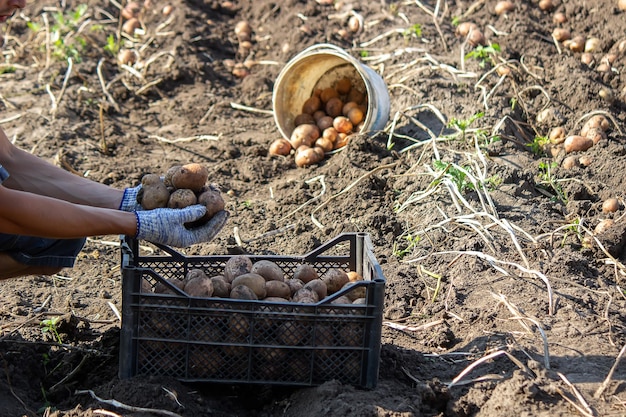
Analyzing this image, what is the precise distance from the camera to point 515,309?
291cm

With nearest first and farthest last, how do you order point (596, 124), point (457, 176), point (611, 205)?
point (611, 205)
point (457, 176)
point (596, 124)

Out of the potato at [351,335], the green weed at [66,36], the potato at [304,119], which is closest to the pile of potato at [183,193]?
the potato at [351,335]

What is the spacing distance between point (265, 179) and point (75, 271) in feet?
4.46

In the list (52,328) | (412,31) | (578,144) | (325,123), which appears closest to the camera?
(52,328)

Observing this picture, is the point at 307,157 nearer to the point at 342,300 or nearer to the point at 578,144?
the point at 578,144

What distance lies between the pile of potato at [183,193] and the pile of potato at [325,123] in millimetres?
2080

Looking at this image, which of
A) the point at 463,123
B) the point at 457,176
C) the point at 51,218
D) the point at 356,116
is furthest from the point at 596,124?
the point at 51,218

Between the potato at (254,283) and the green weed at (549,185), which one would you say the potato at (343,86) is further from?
the potato at (254,283)

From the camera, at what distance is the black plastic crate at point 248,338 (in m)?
2.39

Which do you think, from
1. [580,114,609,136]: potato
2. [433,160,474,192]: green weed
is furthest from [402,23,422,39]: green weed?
[433,160,474,192]: green weed

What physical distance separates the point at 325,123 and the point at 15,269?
2481mm

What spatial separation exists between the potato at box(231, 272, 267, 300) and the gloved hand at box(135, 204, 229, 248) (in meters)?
0.22

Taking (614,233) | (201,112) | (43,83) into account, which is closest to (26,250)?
(614,233)

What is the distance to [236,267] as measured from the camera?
269 cm
